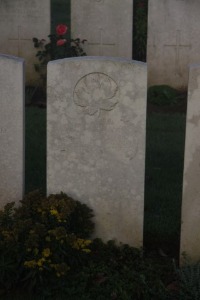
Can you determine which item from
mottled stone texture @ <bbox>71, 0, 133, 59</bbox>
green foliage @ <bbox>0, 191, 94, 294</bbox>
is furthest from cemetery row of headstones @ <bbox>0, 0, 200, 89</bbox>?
green foliage @ <bbox>0, 191, 94, 294</bbox>

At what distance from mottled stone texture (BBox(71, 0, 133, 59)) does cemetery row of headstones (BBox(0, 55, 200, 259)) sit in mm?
6154

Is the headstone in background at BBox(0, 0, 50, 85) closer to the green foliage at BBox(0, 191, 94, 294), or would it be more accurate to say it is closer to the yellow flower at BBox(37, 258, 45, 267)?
the green foliage at BBox(0, 191, 94, 294)

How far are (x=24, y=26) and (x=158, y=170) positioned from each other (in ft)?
16.3

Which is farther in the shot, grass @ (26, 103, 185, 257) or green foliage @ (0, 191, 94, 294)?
grass @ (26, 103, 185, 257)

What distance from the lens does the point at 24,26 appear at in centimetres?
1129

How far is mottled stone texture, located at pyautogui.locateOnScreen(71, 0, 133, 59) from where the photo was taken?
10961mm

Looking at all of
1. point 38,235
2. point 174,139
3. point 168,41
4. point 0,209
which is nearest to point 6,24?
point 168,41

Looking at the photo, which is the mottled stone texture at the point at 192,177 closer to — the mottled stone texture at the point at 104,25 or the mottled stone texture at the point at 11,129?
the mottled stone texture at the point at 11,129

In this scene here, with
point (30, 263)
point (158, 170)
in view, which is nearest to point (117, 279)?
point (30, 263)

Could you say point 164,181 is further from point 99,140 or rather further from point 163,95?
point 163,95

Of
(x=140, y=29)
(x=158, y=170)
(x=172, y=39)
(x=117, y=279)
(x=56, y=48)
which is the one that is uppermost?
(x=140, y=29)

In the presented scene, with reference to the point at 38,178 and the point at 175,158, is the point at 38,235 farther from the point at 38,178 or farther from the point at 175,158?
the point at 175,158

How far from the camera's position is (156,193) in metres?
6.43

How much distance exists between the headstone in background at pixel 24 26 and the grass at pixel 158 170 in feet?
5.87
